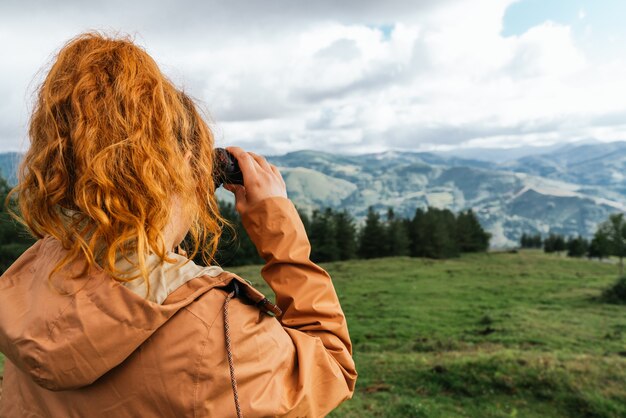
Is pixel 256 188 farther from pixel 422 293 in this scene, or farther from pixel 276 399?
pixel 422 293

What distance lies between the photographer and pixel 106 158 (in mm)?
1467

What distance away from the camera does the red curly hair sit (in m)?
1.46

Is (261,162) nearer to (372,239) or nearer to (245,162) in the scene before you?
(245,162)

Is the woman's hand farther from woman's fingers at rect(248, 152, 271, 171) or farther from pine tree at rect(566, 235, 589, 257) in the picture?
pine tree at rect(566, 235, 589, 257)

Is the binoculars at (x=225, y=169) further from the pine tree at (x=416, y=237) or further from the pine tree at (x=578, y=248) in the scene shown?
the pine tree at (x=578, y=248)

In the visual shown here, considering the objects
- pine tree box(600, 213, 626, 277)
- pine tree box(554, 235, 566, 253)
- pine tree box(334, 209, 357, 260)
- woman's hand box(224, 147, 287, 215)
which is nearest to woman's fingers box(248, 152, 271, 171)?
woman's hand box(224, 147, 287, 215)

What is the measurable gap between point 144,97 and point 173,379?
923 mm

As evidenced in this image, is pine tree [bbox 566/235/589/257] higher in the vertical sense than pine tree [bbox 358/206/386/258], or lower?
lower

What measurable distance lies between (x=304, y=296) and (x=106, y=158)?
0.83 m

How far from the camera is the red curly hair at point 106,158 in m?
1.46

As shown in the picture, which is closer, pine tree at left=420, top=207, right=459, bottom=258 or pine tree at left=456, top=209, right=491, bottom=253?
pine tree at left=420, top=207, right=459, bottom=258

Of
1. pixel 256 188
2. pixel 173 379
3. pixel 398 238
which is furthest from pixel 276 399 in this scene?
pixel 398 238

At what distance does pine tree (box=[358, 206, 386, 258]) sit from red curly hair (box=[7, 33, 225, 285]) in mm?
66892

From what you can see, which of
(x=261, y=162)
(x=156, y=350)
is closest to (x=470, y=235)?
(x=261, y=162)
